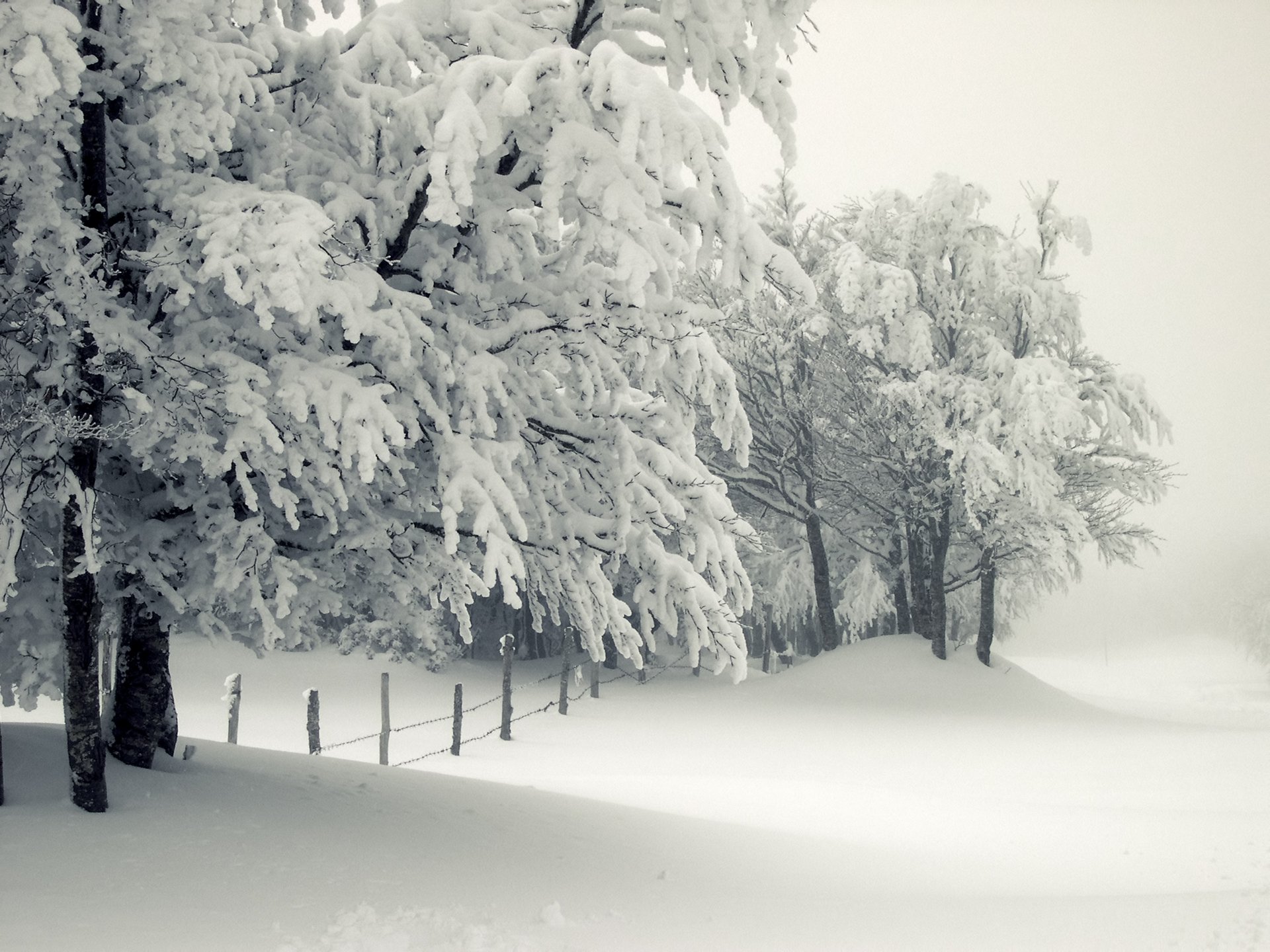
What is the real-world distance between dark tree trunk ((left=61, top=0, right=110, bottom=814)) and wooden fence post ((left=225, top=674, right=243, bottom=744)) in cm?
907

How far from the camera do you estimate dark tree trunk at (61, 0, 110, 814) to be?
6496mm

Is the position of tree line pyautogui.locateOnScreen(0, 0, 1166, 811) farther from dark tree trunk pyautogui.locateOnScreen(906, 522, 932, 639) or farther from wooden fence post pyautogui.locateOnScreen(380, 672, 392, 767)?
dark tree trunk pyautogui.locateOnScreen(906, 522, 932, 639)

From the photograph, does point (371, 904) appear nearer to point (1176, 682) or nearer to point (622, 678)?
point (622, 678)

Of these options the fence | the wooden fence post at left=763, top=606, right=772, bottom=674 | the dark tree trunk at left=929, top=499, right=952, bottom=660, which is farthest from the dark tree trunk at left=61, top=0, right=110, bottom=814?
the wooden fence post at left=763, top=606, right=772, bottom=674

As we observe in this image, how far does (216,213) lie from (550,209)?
2.01 metres

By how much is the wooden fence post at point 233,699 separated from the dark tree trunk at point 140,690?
286 inches

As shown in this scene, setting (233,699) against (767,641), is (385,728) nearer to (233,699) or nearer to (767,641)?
(233,699)

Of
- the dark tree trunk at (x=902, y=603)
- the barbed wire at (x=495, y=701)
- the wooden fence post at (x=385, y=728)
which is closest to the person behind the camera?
the wooden fence post at (x=385, y=728)

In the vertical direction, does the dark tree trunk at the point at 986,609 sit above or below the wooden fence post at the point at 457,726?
above

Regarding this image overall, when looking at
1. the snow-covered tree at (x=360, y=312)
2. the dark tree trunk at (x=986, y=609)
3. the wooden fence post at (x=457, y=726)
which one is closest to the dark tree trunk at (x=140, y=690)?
the snow-covered tree at (x=360, y=312)

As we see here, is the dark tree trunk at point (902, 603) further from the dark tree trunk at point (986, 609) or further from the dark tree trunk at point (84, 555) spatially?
the dark tree trunk at point (84, 555)

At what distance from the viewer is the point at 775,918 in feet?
22.2

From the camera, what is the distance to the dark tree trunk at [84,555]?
6.50m

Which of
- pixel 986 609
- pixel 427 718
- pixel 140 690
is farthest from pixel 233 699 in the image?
pixel 986 609
